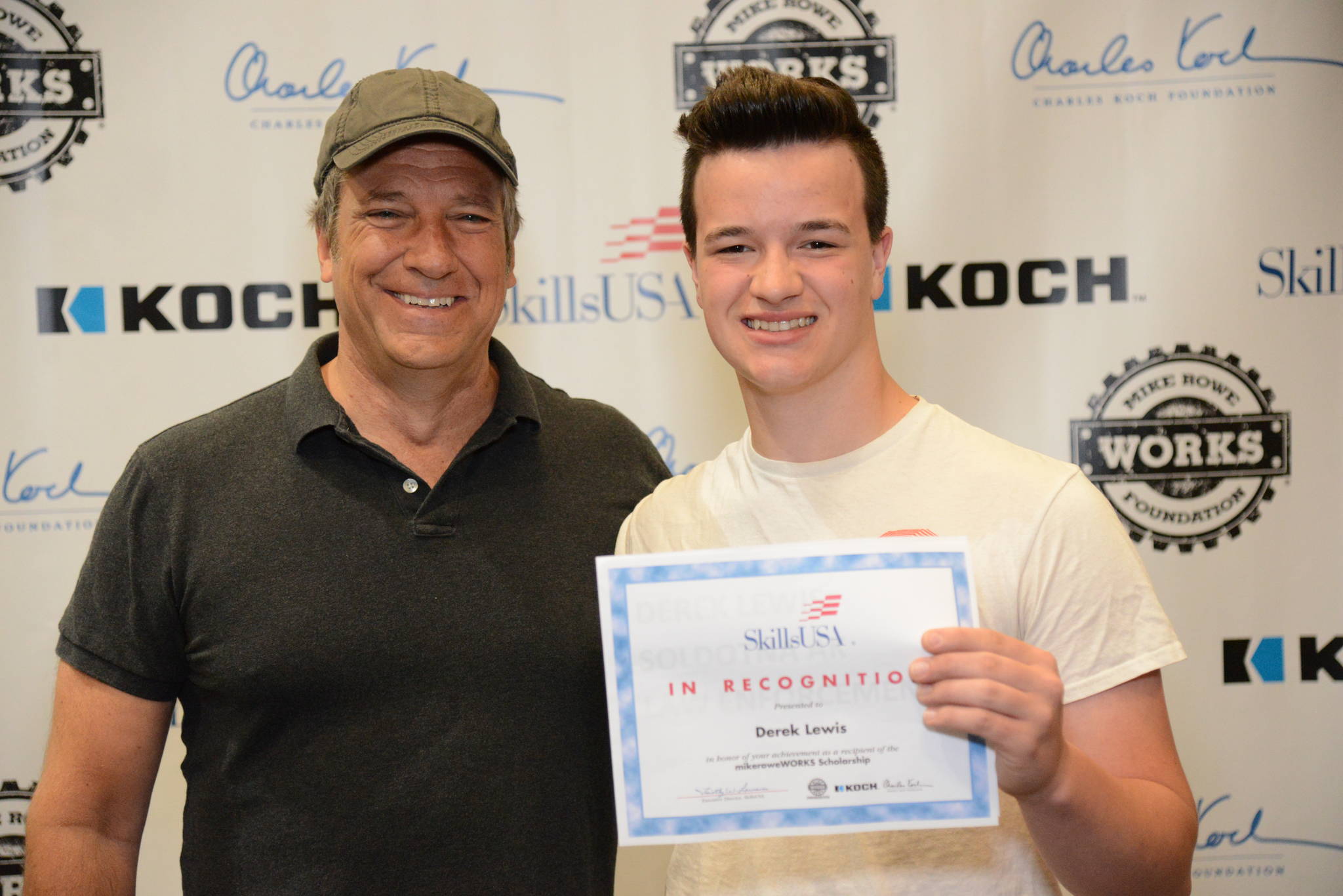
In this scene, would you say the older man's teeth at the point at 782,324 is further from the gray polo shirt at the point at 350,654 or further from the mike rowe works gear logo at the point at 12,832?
the mike rowe works gear logo at the point at 12,832

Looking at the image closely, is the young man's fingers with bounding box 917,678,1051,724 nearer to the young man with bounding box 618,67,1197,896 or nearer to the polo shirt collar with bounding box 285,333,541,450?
the young man with bounding box 618,67,1197,896

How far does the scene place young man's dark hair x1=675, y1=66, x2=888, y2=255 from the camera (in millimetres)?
1394

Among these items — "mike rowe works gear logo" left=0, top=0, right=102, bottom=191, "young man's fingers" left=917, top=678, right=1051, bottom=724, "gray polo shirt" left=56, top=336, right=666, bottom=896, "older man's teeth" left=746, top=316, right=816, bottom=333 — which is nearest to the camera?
"young man's fingers" left=917, top=678, right=1051, bottom=724

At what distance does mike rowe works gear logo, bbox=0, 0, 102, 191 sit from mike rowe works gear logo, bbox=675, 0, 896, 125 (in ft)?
4.83

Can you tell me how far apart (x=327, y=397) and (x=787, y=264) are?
766 millimetres

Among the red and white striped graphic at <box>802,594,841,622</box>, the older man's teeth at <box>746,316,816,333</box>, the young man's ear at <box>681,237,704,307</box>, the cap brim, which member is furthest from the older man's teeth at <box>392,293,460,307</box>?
the red and white striped graphic at <box>802,594,841,622</box>

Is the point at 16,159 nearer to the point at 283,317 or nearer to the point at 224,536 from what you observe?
the point at 283,317

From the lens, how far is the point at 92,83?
258cm

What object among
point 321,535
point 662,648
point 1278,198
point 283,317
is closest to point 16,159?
point 283,317

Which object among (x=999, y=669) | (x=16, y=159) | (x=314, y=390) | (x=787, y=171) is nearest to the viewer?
(x=999, y=669)

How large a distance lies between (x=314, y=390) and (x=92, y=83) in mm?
1500

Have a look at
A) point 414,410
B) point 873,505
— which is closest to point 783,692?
point 873,505

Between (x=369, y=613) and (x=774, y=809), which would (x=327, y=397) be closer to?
(x=369, y=613)
